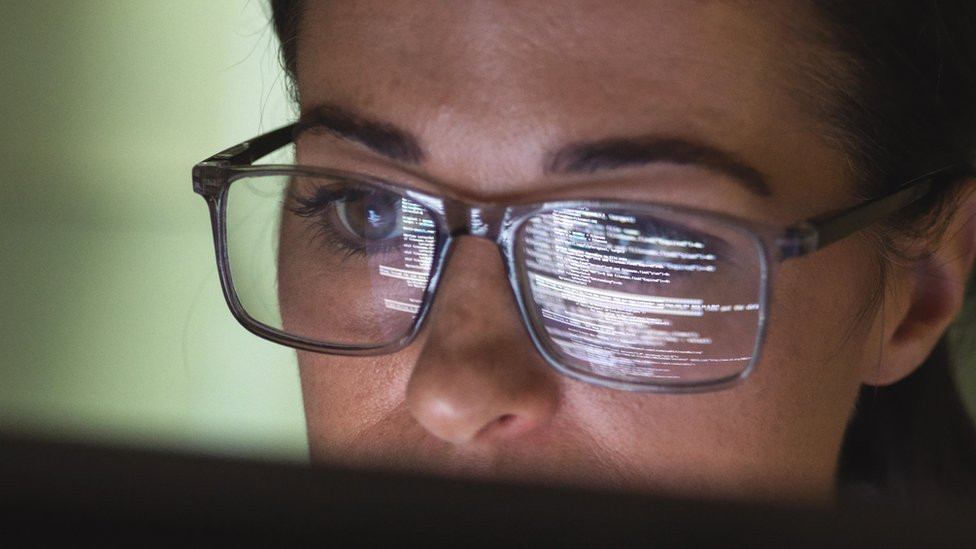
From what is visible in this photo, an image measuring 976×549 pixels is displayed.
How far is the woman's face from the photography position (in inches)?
28.7

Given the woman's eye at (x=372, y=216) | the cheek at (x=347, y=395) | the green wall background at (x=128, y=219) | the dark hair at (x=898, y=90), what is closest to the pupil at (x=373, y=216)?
the woman's eye at (x=372, y=216)

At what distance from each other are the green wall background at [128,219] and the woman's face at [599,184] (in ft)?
3.31

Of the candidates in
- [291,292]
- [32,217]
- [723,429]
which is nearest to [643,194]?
[723,429]

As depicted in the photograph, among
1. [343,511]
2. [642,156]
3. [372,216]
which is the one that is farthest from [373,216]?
[343,511]

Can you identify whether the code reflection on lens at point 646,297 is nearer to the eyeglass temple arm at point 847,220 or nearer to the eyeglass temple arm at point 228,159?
the eyeglass temple arm at point 847,220

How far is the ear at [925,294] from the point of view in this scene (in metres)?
0.88

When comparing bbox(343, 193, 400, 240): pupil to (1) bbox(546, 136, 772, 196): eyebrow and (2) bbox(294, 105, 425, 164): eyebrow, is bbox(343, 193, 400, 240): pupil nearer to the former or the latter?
(2) bbox(294, 105, 425, 164): eyebrow

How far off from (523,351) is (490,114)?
178 mm

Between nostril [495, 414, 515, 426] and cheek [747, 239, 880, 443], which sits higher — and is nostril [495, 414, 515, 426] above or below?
below

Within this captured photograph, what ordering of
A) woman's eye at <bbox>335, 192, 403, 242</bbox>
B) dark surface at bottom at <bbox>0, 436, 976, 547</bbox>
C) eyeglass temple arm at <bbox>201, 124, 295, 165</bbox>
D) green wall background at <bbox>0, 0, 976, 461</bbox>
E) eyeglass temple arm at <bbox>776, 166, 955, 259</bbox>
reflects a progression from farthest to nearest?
1. green wall background at <bbox>0, 0, 976, 461</bbox>
2. eyeglass temple arm at <bbox>201, 124, 295, 165</bbox>
3. woman's eye at <bbox>335, 192, 403, 242</bbox>
4. eyeglass temple arm at <bbox>776, 166, 955, 259</bbox>
5. dark surface at bottom at <bbox>0, 436, 976, 547</bbox>

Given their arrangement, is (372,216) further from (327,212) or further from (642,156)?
(642,156)

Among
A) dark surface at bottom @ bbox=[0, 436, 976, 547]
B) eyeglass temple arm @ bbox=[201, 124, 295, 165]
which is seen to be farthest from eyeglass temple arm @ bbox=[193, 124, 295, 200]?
dark surface at bottom @ bbox=[0, 436, 976, 547]

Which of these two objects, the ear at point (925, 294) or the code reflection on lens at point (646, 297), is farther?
the ear at point (925, 294)

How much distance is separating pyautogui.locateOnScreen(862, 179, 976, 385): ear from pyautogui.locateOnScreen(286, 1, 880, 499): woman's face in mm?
83
